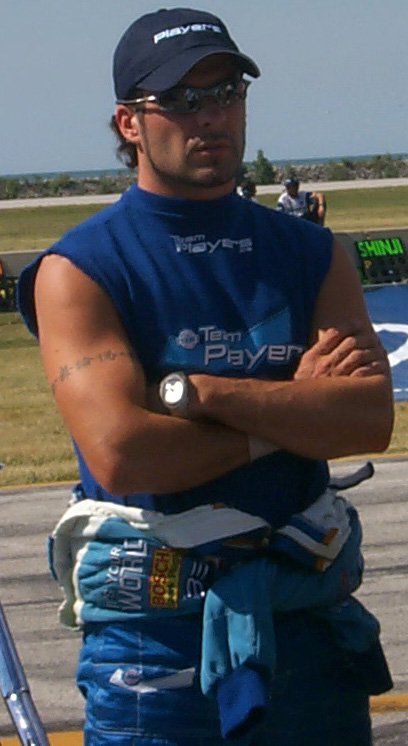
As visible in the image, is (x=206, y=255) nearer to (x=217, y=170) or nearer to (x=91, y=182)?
(x=217, y=170)

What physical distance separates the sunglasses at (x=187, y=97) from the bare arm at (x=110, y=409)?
348mm

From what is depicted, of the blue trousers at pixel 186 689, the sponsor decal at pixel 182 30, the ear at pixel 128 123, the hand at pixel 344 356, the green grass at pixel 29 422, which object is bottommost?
the green grass at pixel 29 422

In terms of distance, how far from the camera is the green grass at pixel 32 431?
9.38m

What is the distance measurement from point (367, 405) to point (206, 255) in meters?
0.42

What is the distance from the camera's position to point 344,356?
9.33 feet

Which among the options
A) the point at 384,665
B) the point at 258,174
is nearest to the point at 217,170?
the point at 384,665

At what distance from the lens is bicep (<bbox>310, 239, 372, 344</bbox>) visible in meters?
2.88

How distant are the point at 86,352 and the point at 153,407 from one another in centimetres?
16

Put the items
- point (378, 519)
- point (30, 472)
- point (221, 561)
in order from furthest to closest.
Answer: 1. point (30, 472)
2. point (378, 519)
3. point (221, 561)

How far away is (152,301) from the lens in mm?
2723

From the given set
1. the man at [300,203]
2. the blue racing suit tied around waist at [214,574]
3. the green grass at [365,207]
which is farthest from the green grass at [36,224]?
the blue racing suit tied around waist at [214,574]

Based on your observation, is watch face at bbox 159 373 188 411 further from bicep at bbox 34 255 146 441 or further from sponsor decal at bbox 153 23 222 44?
sponsor decal at bbox 153 23 222 44

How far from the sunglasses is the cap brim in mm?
15

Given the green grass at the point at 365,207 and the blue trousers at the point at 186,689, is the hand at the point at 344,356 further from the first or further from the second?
the green grass at the point at 365,207
